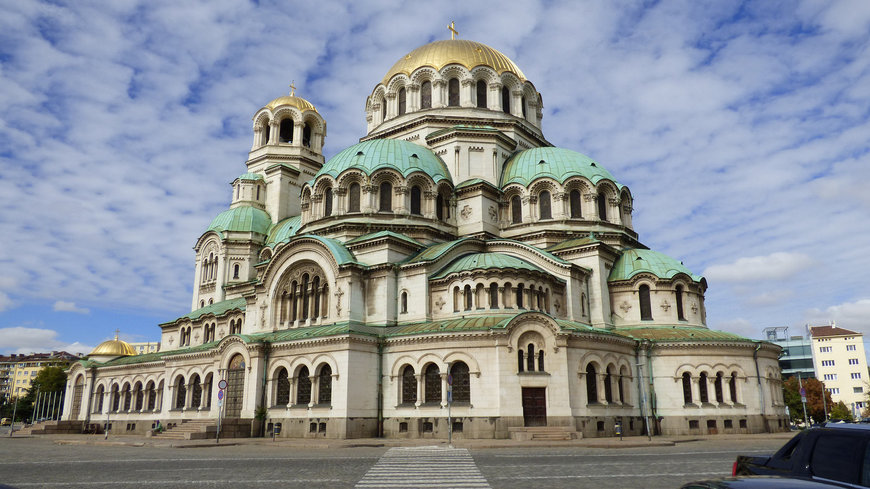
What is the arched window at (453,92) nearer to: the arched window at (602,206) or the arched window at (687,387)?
the arched window at (602,206)

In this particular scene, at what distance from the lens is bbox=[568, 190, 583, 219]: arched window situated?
4378 centimetres

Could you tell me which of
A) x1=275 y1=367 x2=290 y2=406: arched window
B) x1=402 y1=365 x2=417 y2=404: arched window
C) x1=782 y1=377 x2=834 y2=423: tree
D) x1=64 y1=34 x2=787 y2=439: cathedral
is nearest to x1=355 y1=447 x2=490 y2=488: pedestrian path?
x1=64 y1=34 x2=787 y2=439: cathedral

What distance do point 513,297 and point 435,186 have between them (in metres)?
10.8

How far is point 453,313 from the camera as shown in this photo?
3581 cm

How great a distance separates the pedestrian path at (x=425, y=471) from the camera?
46.8 feet

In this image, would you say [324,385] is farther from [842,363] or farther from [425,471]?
[842,363]

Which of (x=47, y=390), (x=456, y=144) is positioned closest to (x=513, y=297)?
(x=456, y=144)

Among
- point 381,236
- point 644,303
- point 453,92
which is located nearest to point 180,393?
point 381,236

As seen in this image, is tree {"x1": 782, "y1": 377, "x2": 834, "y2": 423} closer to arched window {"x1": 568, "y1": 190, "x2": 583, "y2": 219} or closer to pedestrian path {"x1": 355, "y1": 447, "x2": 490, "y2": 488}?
arched window {"x1": 568, "y1": 190, "x2": 583, "y2": 219}

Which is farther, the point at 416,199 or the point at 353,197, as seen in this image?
the point at 416,199

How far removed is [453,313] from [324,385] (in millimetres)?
8064

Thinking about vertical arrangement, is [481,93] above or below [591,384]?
above

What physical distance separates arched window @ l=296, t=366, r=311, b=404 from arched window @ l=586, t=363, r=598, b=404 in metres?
15.1

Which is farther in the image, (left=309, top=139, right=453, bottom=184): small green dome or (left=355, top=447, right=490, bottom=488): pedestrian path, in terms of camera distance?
(left=309, top=139, right=453, bottom=184): small green dome
